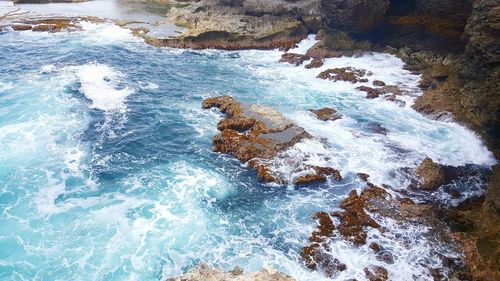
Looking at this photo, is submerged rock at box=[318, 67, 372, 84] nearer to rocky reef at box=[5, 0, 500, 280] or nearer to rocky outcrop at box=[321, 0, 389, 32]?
rocky reef at box=[5, 0, 500, 280]

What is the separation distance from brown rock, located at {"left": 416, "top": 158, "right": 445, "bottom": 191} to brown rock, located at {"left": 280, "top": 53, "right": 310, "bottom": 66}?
20069 millimetres

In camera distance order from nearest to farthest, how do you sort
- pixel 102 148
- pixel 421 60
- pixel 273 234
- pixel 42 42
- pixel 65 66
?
1. pixel 273 234
2. pixel 102 148
3. pixel 421 60
4. pixel 65 66
5. pixel 42 42

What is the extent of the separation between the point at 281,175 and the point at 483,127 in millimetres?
14573

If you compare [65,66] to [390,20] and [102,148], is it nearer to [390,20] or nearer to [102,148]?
[102,148]

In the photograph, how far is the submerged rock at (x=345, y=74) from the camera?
35.4 metres

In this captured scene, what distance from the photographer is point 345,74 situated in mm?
36094

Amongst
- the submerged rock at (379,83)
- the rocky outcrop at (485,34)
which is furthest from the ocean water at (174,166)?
the rocky outcrop at (485,34)

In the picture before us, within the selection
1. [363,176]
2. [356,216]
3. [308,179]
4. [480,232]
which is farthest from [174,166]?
[480,232]

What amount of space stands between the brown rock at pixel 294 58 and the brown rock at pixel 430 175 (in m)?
20.1

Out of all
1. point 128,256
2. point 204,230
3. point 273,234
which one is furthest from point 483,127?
point 128,256

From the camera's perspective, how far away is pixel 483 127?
86.2ft

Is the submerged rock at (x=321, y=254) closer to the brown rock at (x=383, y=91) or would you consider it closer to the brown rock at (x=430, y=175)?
the brown rock at (x=430, y=175)

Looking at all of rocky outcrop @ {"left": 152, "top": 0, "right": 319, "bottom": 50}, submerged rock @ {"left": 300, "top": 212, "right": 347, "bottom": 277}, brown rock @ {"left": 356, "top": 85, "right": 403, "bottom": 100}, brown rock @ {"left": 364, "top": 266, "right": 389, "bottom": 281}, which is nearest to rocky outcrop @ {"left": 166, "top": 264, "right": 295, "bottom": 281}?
submerged rock @ {"left": 300, "top": 212, "right": 347, "bottom": 277}

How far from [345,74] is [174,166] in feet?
64.3
